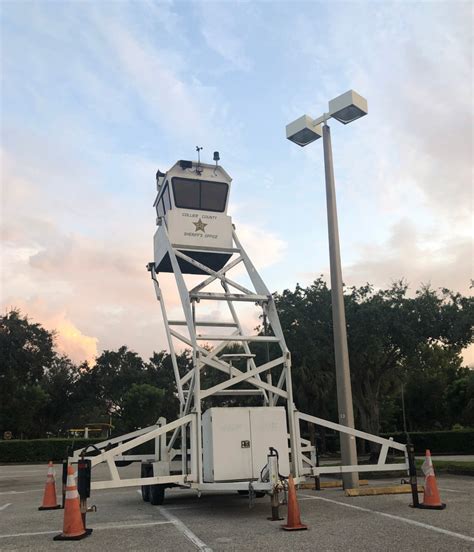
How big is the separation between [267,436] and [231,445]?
26.7 inches

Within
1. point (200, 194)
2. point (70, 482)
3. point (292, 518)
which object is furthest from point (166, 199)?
point (292, 518)

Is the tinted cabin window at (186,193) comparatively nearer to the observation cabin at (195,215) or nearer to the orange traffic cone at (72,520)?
the observation cabin at (195,215)

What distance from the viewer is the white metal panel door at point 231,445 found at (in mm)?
9203

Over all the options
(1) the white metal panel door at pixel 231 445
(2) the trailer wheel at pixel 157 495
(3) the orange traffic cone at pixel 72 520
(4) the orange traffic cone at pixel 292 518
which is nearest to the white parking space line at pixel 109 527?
(3) the orange traffic cone at pixel 72 520

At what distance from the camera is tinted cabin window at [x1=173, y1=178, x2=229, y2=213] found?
12.8 metres

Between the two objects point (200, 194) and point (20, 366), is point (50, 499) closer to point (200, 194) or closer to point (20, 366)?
point (200, 194)

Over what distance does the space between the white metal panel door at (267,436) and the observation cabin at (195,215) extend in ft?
14.6

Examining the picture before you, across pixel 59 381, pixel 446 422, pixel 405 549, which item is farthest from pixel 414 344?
pixel 59 381

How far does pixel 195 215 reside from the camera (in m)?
12.8

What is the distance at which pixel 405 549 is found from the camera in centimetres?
599

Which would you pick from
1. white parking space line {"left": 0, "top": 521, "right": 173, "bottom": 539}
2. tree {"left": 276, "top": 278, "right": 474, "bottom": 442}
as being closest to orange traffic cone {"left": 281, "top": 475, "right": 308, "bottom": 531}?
white parking space line {"left": 0, "top": 521, "right": 173, "bottom": 539}

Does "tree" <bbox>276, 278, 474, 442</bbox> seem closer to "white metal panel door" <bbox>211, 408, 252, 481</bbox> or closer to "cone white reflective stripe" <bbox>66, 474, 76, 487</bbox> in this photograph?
"white metal panel door" <bbox>211, 408, 252, 481</bbox>

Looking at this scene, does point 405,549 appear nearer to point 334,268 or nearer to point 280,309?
point 334,268

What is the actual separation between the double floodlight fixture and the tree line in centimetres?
572
